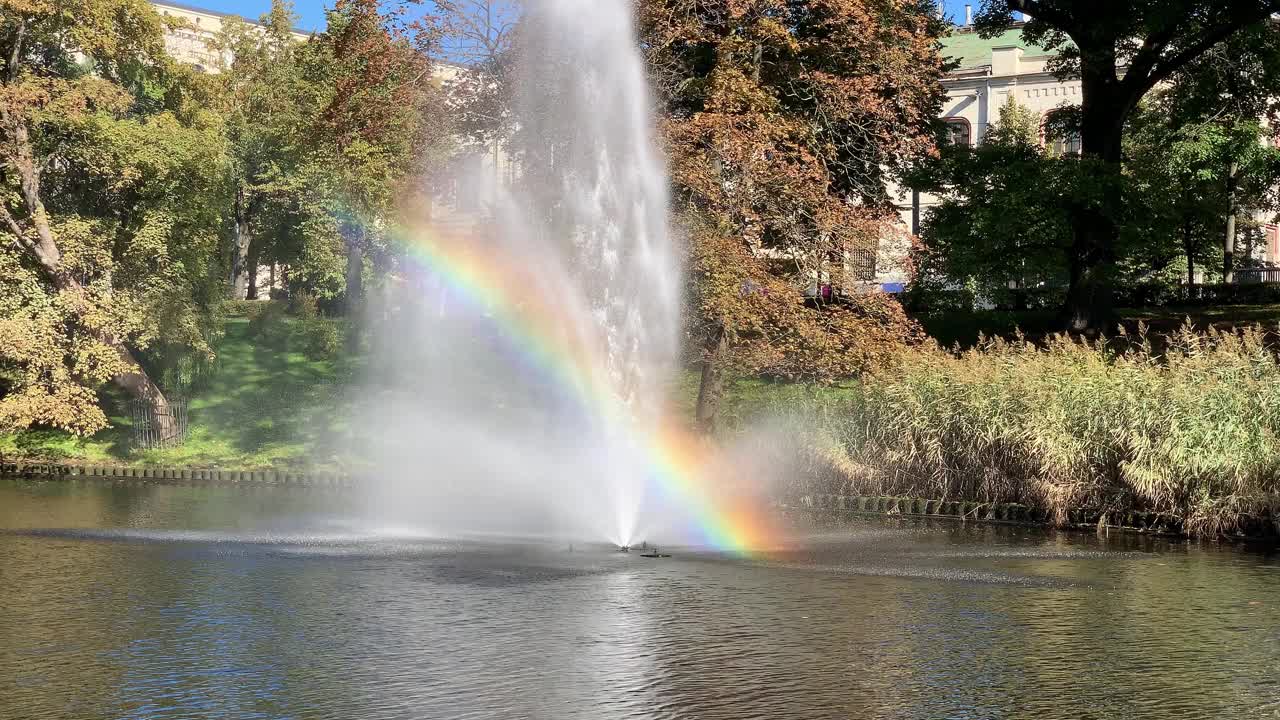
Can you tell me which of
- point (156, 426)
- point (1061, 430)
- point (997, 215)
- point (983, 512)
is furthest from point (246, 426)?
point (1061, 430)

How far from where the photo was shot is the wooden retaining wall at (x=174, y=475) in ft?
111

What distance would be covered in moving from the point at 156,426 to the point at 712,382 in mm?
16086

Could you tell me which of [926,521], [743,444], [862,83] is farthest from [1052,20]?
[926,521]

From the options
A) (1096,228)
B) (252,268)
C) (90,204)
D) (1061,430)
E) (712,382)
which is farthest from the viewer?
(252,268)

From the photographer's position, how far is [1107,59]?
40.1m

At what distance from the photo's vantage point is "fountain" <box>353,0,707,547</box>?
80.9 ft

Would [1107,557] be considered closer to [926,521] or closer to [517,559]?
[926,521]

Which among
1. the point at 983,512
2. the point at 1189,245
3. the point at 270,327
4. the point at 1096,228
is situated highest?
the point at 1189,245

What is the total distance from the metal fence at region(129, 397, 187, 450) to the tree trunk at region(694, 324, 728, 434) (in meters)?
14.9

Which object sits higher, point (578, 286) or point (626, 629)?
point (578, 286)

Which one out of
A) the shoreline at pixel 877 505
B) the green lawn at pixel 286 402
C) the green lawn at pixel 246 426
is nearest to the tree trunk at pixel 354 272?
the green lawn at pixel 286 402

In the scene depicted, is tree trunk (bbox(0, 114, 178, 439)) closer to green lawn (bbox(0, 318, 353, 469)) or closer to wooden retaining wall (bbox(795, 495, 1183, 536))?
green lawn (bbox(0, 318, 353, 469))

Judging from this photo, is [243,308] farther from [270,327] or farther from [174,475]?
[174,475]

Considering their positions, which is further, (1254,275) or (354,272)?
(1254,275)
